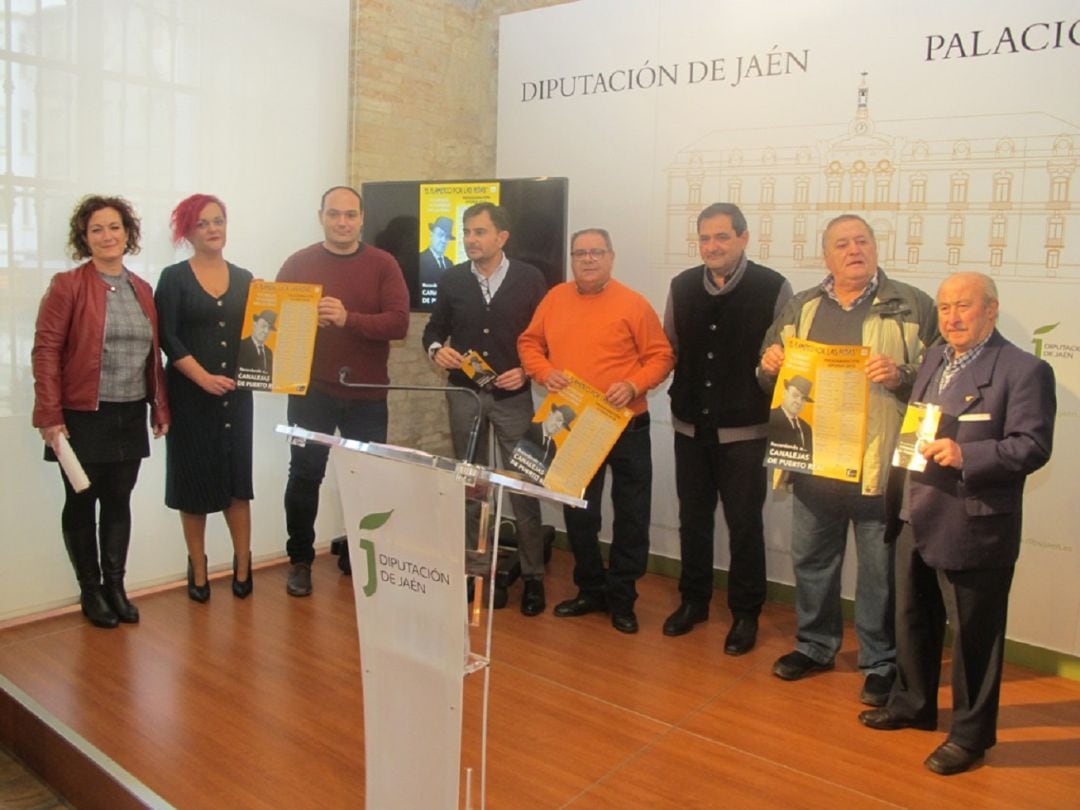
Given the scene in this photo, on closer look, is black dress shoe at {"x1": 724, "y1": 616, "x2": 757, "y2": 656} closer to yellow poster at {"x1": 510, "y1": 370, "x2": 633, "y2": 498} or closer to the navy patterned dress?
yellow poster at {"x1": 510, "y1": 370, "x2": 633, "y2": 498}

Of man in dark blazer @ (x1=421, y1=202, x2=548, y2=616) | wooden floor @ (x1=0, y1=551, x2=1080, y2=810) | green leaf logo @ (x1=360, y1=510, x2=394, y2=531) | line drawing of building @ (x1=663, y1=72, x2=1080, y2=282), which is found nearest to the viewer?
green leaf logo @ (x1=360, y1=510, x2=394, y2=531)

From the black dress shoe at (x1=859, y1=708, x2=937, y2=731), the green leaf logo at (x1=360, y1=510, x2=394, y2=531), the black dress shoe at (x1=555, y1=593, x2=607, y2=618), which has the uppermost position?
the green leaf logo at (x1=360, y1=510, x2=394, y2=531)

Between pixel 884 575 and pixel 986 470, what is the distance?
805 millimetres

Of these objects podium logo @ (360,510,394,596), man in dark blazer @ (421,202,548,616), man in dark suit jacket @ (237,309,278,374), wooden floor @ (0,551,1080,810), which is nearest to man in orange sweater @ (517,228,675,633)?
man in dark blazer @ (421,202,548,616)

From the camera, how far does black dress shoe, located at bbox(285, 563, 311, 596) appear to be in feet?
14.8

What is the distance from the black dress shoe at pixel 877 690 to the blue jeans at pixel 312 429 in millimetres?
2272

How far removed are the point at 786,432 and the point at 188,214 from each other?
2.58 meters

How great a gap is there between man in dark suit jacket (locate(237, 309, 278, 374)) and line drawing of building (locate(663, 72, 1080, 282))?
197 centimetres

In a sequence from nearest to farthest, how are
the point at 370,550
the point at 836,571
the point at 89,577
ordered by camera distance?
the point at 370,550 → the point at 836,571 → the point at 89,577

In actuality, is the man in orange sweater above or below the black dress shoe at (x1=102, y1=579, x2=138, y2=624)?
above

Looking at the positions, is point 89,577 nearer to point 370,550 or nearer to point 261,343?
point 261,343

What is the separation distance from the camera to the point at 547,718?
336cm

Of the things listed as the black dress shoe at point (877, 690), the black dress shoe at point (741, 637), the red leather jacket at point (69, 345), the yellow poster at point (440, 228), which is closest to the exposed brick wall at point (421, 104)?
the yellow poster at point (440, 228)

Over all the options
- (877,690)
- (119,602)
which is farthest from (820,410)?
(119,602)
